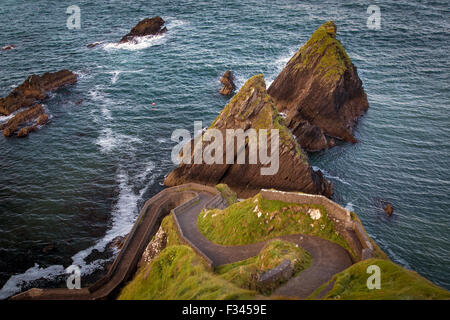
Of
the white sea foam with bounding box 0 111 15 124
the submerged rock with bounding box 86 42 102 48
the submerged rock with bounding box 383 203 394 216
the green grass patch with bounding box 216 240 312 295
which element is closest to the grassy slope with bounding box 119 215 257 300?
the green grass patch with bounding box 216 240 312 295

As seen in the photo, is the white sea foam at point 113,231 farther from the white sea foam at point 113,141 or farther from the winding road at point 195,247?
the white sea foam at point 113,141

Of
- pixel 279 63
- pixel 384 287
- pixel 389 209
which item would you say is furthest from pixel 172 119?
pixel 384 287

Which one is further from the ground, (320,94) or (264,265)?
(320,94)

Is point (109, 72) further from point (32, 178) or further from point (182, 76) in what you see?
point (32, 178)

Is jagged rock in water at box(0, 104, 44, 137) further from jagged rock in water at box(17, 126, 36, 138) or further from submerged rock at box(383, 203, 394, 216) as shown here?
submerged rock at box(383, 203, 394, 216)

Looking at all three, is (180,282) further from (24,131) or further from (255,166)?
(24,131)

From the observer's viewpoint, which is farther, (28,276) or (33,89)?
(33,89)
